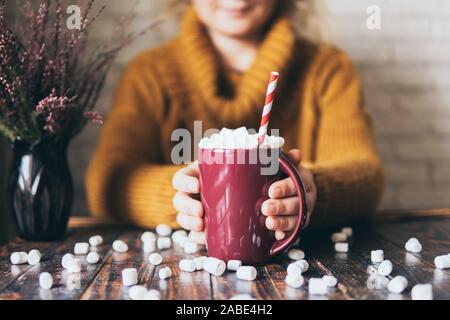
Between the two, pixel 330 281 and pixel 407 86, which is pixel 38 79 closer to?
pixel 330 281

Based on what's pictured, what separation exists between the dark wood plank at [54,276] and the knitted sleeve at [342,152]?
1.41 ft

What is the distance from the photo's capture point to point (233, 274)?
74 centimetres

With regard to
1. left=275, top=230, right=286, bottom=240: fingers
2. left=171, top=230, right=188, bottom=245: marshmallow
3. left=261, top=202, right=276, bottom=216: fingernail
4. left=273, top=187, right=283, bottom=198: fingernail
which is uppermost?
left=273, top=187, right=283, bottom=198: fingernail

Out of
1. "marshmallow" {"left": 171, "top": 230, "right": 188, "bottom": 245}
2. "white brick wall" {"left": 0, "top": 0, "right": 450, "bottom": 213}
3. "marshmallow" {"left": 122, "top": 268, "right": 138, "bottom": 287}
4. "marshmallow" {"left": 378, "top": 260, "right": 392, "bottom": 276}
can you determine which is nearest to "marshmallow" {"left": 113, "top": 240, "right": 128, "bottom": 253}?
"marshmallow" {"left": 171, "top": 230, "right": 188, "bottom": 245}

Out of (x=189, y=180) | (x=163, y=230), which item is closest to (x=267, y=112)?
(x=189, y=180)

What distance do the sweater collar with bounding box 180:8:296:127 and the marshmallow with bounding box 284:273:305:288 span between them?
74cm

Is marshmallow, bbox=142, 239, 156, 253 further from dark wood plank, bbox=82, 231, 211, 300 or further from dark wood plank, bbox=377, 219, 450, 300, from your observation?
dark wood plank, bbox=377, 219, 450, 300

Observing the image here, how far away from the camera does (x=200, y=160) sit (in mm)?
786

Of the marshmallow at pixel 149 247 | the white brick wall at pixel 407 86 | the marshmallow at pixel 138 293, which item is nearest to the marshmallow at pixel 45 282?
the marshmallow at pixel 138 293

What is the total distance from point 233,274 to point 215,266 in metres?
0.03

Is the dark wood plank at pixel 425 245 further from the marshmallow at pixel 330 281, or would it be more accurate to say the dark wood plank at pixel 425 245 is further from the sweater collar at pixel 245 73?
the sweater collar at pixel 245 73

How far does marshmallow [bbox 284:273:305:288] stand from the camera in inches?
26.7
